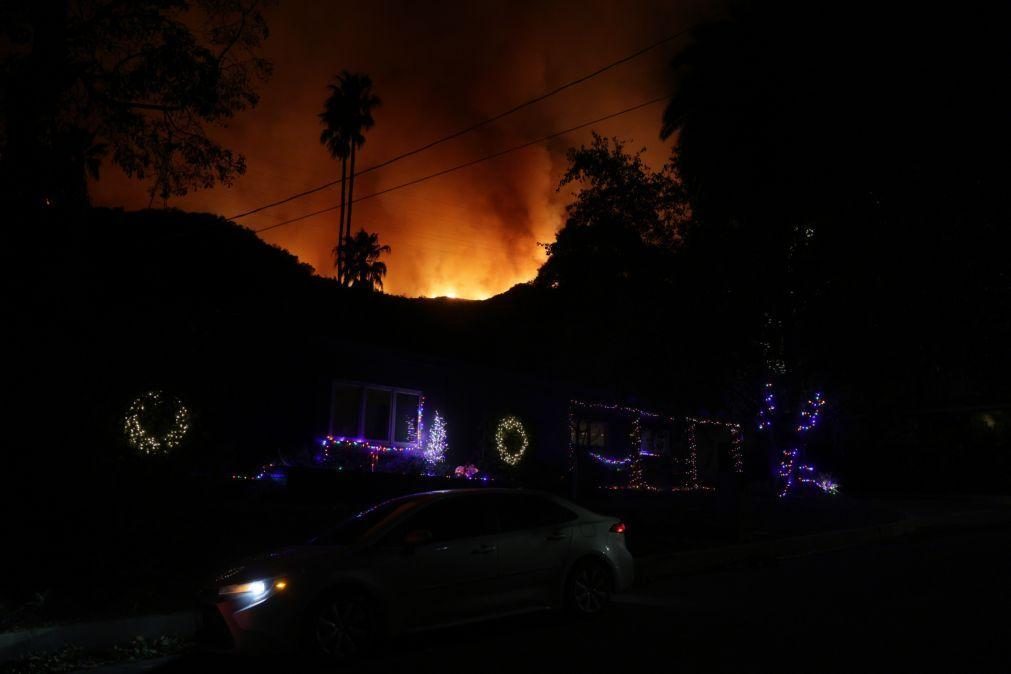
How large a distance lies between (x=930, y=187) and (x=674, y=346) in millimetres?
5781

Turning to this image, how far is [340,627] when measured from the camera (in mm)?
7590

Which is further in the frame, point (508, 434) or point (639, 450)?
point (639, 450)

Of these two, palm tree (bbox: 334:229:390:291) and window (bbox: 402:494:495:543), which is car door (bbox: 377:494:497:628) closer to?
window (bbox: 402:494:495:543)

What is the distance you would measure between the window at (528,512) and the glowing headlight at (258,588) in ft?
7.64

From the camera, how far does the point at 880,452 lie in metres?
36.6

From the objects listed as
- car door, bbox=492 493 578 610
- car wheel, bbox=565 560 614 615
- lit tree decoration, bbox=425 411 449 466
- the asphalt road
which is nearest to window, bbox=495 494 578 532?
car door, bbox=492 493 578 610

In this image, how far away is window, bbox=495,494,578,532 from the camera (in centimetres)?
892

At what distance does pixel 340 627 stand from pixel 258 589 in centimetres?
77

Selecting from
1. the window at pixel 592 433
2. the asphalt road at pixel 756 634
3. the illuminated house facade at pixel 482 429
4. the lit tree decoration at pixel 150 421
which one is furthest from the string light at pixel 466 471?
the asphalt road at pixel 756 634

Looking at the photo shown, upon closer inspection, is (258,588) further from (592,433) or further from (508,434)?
(592,433)

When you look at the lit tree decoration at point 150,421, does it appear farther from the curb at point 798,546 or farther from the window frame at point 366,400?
the curb at point 798,546

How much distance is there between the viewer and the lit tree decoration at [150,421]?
630 inches

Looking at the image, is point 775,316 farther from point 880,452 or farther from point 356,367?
point 880,452

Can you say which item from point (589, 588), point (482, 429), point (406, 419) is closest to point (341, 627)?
point (589, 588)
